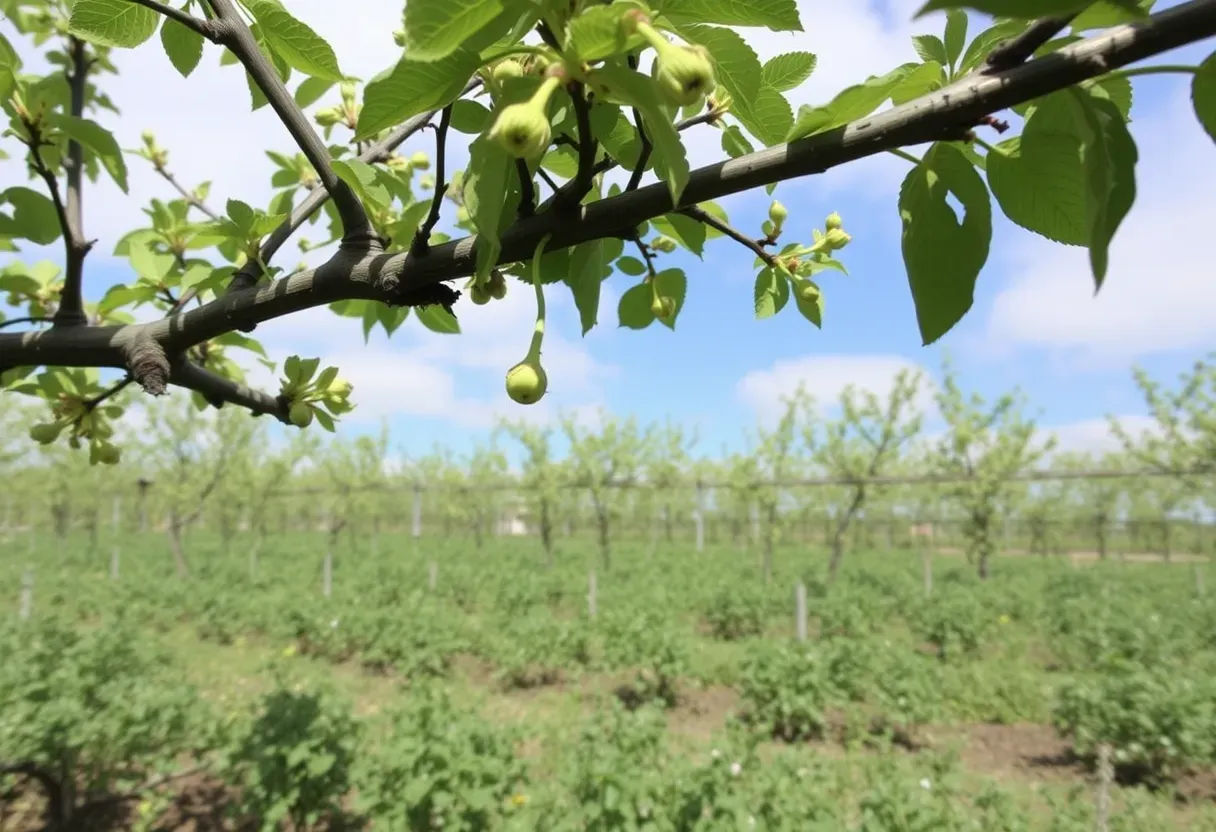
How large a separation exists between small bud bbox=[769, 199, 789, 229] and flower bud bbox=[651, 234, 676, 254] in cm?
17

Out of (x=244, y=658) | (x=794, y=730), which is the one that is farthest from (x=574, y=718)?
(x=244, y=658)

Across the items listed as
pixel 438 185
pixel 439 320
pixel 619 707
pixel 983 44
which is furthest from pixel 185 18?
pixel 619 707

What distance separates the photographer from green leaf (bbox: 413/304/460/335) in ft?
3.73

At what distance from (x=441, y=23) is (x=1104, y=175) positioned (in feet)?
1.43

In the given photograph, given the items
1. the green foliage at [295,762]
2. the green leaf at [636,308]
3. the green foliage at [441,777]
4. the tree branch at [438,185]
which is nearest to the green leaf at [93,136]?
the tree branch at [438,185]

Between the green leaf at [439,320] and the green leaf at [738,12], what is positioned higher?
the green leaf at [738,12]

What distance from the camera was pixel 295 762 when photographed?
12.1 ft

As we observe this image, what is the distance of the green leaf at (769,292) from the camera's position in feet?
3.24

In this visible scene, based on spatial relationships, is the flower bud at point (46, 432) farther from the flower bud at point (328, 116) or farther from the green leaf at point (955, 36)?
the green leaf at point (955, 36)

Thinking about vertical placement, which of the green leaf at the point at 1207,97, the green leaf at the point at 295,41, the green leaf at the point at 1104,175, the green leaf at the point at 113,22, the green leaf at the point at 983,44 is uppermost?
the green leaf at the point at 113,22

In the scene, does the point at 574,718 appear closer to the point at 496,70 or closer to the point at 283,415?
the point at 283,415

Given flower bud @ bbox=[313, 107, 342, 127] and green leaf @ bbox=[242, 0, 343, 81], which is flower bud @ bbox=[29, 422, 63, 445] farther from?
green leaf @ bbox=[242, 0, 343, 81]

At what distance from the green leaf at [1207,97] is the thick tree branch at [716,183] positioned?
9 centimetres

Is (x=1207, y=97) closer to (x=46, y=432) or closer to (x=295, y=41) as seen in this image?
(x=295, y=41)
